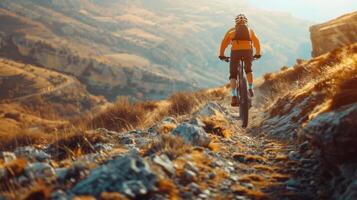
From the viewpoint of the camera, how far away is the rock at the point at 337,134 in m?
5.90

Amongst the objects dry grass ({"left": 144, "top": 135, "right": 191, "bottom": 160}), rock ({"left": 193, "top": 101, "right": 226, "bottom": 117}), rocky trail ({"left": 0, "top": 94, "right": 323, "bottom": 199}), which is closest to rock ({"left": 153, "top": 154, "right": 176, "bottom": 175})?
rocky trail ({"left": 0, "top": 94, "right": 323, "bottom": 199})

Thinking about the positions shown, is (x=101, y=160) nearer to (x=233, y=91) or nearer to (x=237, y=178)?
(x=237, y=178)

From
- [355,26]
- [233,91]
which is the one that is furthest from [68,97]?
[233,91]

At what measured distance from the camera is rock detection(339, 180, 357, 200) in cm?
501

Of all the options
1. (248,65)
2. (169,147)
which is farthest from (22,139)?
(169,147)

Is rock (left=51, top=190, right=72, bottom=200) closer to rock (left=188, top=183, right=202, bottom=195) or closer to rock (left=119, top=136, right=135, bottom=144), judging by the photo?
rock (left=188, top=183, right=202, bottom=195)

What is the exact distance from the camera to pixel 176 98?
2006 cm

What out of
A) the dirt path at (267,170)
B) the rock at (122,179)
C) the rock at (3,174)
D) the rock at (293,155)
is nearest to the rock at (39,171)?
the rock at (3,174)

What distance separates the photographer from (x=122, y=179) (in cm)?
481

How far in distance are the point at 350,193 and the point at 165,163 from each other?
2.21 m

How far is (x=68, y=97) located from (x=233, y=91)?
15872 centimetres

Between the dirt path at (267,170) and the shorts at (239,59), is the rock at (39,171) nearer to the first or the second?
the dirt path at (267,170)

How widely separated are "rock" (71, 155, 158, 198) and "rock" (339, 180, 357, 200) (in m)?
2.18

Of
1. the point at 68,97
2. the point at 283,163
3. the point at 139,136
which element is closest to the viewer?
the point at 283,163
